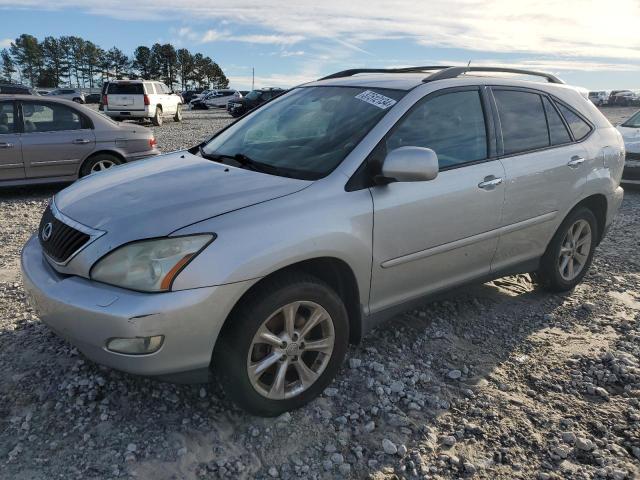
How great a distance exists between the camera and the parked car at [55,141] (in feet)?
24.4

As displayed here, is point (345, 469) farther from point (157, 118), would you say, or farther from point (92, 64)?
point (92, 64)

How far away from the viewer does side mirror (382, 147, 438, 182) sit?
9.23 ft

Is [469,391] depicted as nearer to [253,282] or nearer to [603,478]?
[603,478]

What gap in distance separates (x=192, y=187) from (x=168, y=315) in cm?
82

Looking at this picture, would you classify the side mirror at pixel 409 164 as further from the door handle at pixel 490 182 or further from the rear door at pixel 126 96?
the rear door at pixel 126 96

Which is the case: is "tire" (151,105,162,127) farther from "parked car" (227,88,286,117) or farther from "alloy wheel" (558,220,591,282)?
"alloy wheel" (558,220,591,282)

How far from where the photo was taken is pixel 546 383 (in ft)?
10.6

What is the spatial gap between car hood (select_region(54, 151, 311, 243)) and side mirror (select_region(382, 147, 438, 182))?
46 cm

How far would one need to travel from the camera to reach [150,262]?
7.79 feet

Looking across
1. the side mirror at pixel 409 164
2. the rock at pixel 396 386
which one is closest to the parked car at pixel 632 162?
the side mirror at pixel 409 164

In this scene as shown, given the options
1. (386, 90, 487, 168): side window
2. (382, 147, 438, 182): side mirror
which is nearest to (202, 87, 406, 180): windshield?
(386, 90, 487, 168): side window

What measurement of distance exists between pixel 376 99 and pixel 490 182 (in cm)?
90

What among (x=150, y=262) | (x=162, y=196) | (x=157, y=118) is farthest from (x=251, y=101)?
(x=150, y=262)

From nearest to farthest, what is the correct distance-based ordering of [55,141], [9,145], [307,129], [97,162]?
[307,129] < [9,145] < [55,141] < [97,162]
